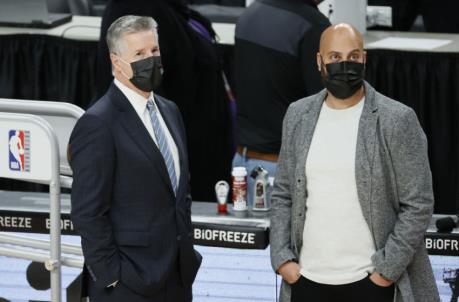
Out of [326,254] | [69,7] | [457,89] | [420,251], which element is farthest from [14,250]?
[69,7]

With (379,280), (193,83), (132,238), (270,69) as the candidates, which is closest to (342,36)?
(379,280)

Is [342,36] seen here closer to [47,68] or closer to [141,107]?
[141,107]

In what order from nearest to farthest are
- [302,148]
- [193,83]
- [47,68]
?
[302,148]
[193,83]
[47,68]

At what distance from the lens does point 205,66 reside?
6.05 metres

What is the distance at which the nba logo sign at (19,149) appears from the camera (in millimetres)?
4305

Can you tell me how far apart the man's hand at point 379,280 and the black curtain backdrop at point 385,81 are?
3295 millimetres

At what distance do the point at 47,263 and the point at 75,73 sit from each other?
3166 mm

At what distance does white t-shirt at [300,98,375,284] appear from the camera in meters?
3.76

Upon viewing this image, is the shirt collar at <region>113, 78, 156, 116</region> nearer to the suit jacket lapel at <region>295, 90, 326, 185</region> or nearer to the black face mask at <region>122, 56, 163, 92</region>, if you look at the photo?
the black face mask at <region>122, 56, 163, 92</region>

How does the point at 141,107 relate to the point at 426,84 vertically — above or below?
above

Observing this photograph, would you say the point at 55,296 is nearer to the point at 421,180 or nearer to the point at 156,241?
the point at 156,241

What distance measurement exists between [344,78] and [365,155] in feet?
0.91

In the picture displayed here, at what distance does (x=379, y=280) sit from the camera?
376cm

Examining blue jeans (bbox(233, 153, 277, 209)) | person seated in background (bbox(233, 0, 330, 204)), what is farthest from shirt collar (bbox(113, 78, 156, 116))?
blue jeans (bbox(233, 153, 277, 209))
